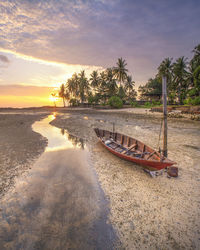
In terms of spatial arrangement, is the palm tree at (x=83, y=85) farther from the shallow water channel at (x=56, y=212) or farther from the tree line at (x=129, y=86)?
the shallow water channel at (x=56, y=212)

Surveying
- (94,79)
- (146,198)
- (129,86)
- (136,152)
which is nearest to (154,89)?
(129,86)

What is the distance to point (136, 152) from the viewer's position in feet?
27.1

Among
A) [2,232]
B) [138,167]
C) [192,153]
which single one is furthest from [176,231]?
[192,153]

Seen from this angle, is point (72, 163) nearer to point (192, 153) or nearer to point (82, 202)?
point (82, 202)

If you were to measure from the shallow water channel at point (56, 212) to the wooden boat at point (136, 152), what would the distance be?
2.47 meters

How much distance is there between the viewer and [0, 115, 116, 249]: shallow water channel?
3.33m

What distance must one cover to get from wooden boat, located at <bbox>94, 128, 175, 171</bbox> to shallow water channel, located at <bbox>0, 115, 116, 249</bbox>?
2472 millimetres

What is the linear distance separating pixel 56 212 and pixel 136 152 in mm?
5889

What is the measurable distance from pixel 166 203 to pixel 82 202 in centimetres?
323

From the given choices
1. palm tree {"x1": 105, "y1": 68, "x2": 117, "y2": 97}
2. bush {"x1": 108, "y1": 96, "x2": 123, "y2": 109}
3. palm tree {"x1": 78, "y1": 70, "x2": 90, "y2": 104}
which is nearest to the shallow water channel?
bush {"x1": 108, "y1": 96, "x2": 123, "y2": 109}

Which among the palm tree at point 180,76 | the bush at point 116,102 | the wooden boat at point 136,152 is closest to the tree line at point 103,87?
the bush at point 116,102

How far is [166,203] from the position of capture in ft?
14.9

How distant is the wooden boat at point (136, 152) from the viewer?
18.9 ft

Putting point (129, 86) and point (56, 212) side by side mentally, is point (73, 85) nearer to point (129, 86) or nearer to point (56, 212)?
point (129, 86)
